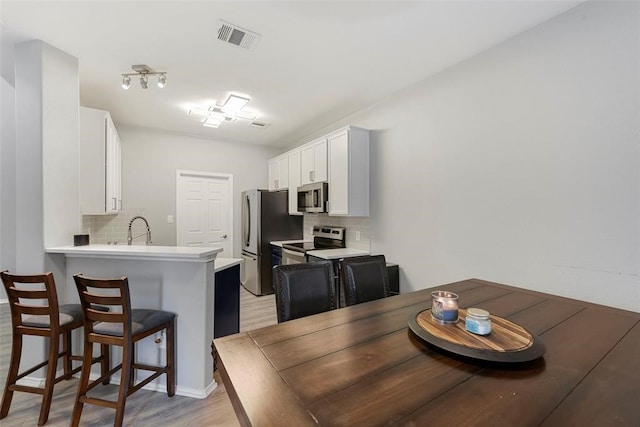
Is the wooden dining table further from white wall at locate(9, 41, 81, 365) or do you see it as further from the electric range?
the electric range

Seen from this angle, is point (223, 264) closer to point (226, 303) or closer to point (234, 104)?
point (226, 303)

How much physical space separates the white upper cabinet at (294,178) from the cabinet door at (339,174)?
0.89m

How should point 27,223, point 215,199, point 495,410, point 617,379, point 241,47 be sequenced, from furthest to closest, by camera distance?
point 215,199 < point 241,47 < point 27,223 < point 617,379 < point 495,410

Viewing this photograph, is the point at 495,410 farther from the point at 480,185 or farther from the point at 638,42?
the point at 638,42

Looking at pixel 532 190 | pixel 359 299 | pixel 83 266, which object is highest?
pixel 532 190

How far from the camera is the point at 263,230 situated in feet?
15.0

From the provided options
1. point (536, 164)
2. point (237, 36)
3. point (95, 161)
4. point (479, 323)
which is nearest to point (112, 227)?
point (95, 161)

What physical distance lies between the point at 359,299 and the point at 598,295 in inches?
59.1

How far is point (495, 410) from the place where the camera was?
0.76m

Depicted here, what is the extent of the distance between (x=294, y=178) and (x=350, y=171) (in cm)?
136

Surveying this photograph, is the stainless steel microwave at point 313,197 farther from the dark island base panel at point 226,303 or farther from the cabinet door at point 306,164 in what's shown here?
the dark island base panel at point 226,303

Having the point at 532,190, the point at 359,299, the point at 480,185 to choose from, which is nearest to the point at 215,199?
the point at 359,299

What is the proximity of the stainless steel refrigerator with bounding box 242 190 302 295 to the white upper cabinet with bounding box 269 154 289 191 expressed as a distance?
0.70 ft

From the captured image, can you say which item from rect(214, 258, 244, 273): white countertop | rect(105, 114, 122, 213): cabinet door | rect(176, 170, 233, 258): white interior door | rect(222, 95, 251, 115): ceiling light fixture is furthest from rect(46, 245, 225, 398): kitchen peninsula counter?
rect(176, 170, 233, 258): white interior door
